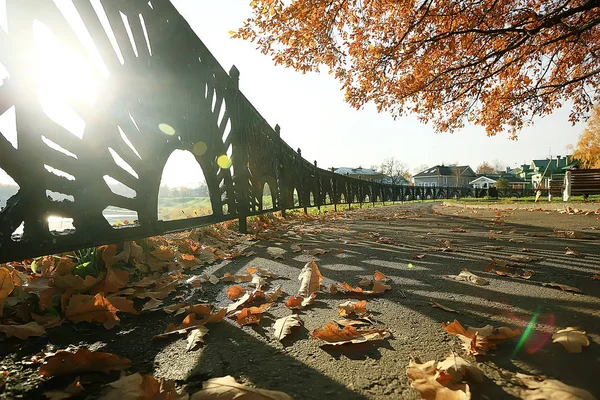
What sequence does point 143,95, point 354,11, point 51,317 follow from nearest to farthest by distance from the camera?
point 51,317 < point 143,95 < point 354,11

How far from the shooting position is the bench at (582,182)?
11.8 m

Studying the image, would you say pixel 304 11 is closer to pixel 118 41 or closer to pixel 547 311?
pixel 118 41

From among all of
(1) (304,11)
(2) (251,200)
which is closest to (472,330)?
(2) (251,200)

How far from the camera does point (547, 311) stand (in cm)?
148

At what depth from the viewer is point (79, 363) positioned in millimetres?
1013

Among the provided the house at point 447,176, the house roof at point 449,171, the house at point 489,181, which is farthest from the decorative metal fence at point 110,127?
the house roof at point 449,171

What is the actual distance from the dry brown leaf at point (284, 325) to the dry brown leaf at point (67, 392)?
69 cm

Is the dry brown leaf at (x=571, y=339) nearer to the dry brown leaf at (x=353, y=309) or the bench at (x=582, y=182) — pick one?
the dry brown leaf at (x=353, y=309)

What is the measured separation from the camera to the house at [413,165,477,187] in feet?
269

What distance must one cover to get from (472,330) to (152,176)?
2241 millimetres

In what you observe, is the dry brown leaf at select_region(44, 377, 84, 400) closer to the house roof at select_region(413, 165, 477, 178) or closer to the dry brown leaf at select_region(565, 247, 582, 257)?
the dry brown leaf at select_region(565, 247, 582, 257)

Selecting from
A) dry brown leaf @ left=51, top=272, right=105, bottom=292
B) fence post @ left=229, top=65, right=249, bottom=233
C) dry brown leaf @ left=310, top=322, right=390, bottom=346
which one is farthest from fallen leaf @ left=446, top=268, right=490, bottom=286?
fence post @ left=229, top=65, right=249, bottom=233

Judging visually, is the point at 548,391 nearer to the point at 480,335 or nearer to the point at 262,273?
the point at 480,335

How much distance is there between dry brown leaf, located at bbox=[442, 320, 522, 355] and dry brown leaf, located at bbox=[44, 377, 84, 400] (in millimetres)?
1330
